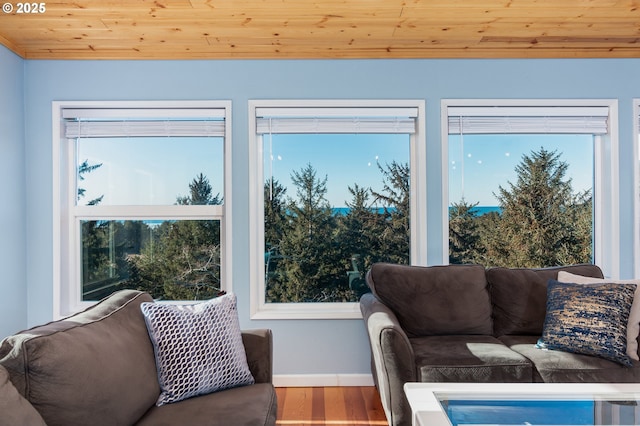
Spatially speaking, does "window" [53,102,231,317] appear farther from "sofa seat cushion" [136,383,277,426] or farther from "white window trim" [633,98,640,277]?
"white window trim" [633,98,640,277]

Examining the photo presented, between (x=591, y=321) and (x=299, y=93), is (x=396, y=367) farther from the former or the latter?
(x=299, y=93)

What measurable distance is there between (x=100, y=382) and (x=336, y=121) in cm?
233

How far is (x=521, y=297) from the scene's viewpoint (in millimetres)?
2701

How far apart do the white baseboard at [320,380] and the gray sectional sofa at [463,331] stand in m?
0.50

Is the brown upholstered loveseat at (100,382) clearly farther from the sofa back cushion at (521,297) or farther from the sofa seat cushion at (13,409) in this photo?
the sofa back cushion at (521,297)

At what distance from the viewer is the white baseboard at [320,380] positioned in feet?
10.2

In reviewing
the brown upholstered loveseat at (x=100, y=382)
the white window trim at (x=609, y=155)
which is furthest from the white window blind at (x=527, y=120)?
the brown upholstered loveseat at (x=100, y=382)

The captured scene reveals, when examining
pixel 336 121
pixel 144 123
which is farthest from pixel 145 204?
pixel 336 121

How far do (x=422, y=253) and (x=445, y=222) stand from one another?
0.95 ft

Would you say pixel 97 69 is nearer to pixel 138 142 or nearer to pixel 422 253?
pixel 138 142

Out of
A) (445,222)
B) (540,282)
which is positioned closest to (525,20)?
(445,222)

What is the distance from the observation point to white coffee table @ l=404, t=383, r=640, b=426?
5.32ft

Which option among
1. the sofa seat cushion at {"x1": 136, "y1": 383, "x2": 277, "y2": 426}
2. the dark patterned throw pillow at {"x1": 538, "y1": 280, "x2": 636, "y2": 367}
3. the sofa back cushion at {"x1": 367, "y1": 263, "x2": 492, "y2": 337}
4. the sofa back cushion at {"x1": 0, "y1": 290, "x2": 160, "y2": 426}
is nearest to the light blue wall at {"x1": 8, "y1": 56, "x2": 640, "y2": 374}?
the sofa back cushion at {"x1": 367, "y1": 263, "x2": 492, "y2": 337}

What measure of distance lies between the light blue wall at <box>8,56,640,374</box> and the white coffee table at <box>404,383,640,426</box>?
4.68ft
